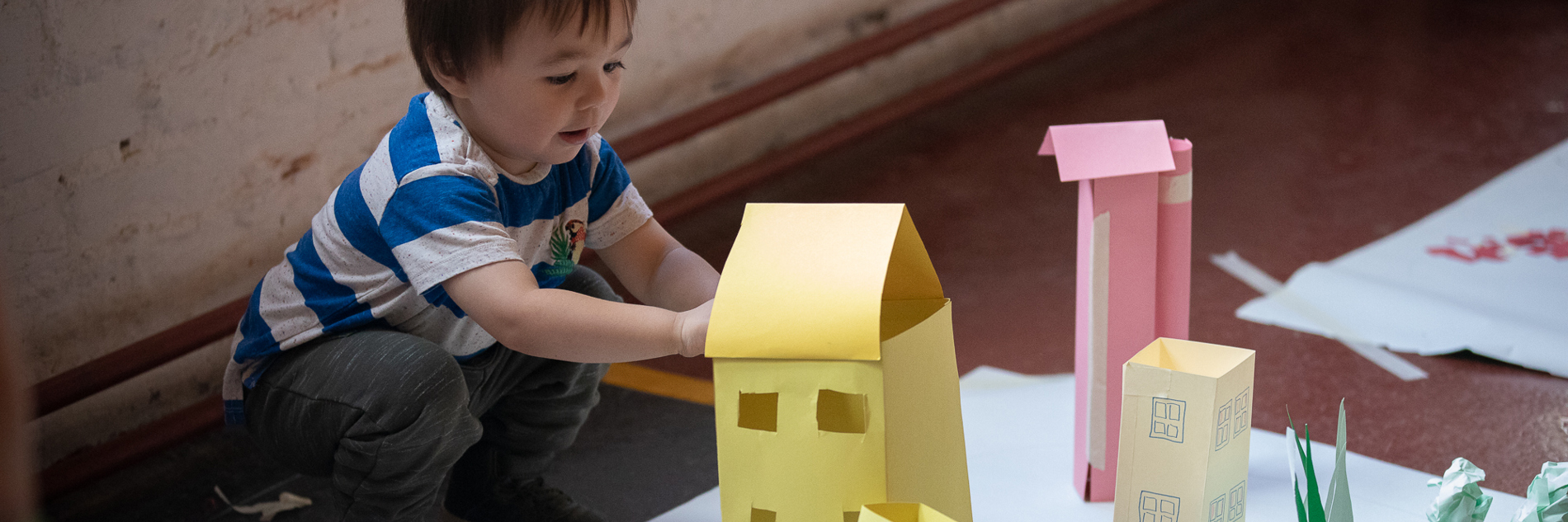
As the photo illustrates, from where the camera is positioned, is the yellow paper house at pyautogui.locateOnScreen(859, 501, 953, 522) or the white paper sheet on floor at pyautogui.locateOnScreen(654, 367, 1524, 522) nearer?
the yellow paper house at pyautogui.locateOnScreen(859, 501, 953, 522)

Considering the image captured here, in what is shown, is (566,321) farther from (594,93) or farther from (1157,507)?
(1157,507)

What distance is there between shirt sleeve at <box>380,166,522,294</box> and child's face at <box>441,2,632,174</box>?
0.05 metres

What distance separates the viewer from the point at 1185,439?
0.80 m

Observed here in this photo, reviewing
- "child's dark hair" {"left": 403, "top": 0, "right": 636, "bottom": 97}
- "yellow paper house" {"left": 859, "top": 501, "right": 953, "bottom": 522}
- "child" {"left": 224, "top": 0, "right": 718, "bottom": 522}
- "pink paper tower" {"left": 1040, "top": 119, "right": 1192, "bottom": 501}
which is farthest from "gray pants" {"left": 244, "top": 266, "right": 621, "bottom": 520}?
"pink paper tower" {"left": 1040, "top": 119, "right": 1192, "bottom": 501}

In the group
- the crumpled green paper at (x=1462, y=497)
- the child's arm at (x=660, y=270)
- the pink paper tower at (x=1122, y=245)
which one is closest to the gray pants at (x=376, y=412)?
the child's arm at (x=660, y=270)

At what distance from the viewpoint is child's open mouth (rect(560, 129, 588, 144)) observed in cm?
85

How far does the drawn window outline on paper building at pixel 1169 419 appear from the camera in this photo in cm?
80

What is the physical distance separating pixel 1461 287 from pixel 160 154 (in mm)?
1526

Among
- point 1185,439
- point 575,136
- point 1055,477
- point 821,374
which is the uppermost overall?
point 575,136

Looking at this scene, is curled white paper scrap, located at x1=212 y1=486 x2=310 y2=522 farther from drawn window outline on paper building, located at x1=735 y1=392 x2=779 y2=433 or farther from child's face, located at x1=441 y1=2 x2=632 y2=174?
drawn window outline on paper building, located at x1=735 y1=392 x2=779 y2=433

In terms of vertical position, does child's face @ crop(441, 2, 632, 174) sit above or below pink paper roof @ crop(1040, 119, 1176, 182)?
above

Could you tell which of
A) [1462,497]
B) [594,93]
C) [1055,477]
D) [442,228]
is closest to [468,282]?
[442,228]

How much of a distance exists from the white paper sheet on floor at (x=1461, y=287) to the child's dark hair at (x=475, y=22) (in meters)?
1.00

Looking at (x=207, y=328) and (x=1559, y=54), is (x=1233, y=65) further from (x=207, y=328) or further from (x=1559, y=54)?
(x=207, y=328)
